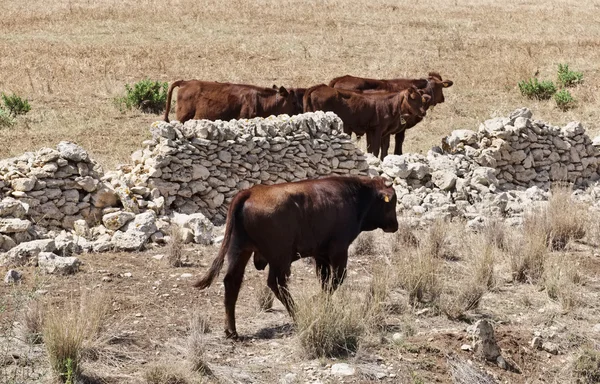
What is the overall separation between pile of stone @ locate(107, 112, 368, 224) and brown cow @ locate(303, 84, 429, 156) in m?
2.60

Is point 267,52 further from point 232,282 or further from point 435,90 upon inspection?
point 232,282

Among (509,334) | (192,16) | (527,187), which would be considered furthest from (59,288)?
(192,16)

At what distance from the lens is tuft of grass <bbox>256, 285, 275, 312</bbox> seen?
378 inches

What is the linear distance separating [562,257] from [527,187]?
4.80 m

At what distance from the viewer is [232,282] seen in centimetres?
855

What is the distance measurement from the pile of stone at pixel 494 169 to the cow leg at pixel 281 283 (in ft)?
17.0

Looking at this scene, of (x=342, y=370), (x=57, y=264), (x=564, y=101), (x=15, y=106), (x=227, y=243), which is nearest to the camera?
(x=342, y=370)

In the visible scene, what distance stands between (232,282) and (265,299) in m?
1.15

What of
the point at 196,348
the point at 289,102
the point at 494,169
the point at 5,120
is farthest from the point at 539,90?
the point at 196,348

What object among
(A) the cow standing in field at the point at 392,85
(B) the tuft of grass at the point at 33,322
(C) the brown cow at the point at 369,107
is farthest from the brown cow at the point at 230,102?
(B) the tuft of grass at the point at 33,322

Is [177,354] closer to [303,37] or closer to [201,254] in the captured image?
[201,254]

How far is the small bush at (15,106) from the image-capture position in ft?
62.4

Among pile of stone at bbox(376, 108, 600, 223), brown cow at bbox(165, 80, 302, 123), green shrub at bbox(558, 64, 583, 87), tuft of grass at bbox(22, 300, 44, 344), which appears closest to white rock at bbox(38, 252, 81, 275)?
tuft of grass at bbox(22, 300, 44, 344)

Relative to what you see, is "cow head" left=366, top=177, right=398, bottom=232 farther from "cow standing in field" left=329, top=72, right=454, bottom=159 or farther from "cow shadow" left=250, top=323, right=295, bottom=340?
"cow standing in field" left=329, top=72, right=454, bottom=159
